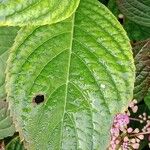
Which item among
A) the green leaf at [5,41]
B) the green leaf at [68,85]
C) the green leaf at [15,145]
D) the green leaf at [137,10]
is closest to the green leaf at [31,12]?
the green leaf at [68,85]

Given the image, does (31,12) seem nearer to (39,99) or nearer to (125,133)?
(39,99)

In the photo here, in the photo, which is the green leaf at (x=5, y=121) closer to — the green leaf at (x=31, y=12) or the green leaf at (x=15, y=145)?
the green leaf at (x=15, y=145)

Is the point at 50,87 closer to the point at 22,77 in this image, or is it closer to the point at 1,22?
the point at 22,77

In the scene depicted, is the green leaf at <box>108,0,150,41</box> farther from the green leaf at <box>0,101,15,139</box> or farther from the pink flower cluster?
the green leaf at <box>0,101,15,139</box>

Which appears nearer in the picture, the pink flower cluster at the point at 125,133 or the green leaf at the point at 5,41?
the green leaf at the point at 5,41

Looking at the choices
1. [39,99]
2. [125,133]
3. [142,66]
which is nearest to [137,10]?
[142,66]

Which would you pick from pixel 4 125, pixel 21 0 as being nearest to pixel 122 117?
pixel 4 125
